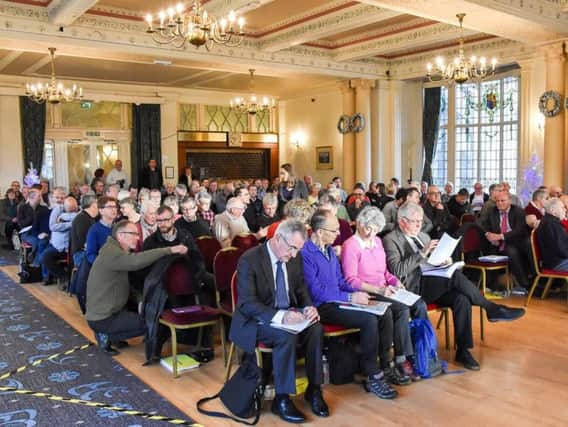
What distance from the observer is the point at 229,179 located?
54.5 feet

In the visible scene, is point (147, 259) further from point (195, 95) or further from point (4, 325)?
point (195, 95)

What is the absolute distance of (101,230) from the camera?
5160 mm

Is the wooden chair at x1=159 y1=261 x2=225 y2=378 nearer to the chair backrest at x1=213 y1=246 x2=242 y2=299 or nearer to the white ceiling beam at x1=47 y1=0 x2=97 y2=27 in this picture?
the chair backrest at x1=213 y1=246 x2=242 y2=299

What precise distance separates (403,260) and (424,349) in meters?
0.66

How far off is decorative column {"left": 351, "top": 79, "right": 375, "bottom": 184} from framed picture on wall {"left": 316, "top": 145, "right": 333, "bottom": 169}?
2.02 meters

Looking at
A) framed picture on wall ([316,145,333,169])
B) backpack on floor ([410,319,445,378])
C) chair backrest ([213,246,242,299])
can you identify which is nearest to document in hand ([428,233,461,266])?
backpack on floor ([410,319,445,378])

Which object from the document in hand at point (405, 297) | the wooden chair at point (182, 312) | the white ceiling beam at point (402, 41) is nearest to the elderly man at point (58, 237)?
the wooden chair at point (182, 312)

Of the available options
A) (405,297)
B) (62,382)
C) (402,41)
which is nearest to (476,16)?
(402,41)

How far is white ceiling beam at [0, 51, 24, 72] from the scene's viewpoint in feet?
35.7

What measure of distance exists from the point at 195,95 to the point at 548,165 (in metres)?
9.56

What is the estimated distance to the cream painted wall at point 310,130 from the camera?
15.3 m

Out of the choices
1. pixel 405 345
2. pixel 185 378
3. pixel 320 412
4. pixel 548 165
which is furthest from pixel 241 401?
pixel 548 165

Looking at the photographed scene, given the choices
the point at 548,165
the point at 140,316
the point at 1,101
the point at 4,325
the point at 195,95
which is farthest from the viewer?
the point at 195,95

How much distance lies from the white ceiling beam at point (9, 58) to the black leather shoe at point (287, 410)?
383 inches
